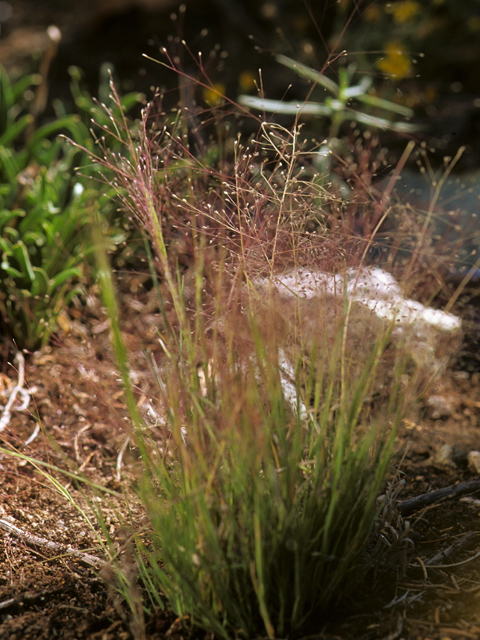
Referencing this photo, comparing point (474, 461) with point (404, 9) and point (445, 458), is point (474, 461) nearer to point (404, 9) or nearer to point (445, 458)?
point (445, 458)

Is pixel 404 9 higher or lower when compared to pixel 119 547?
higher

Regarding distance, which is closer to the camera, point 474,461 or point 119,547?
point 119,547

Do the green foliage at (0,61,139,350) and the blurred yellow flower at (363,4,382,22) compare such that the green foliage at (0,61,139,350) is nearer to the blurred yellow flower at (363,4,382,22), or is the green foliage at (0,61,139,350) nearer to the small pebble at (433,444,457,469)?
the small pebble at (433,444,457,469)

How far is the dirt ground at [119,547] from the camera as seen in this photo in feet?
3.57

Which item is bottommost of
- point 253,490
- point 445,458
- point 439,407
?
point 439,407

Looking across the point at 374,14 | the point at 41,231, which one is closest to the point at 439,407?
the point at 41,231

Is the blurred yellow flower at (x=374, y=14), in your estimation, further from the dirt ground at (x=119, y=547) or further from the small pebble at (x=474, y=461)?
the small pebble at (x=474, y=461)

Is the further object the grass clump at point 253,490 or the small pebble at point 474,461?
the small pebble at point 474,461

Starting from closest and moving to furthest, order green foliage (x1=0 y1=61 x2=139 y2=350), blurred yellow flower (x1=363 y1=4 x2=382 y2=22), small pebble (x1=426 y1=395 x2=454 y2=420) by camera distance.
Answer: small pebble (x1=426 y1=395 x2=454 y2=420)
green foliage (x1=0 y1=61 x2=139 y2=350)
blurred yellow flower (x1=363 y1=4 x2=382 y2=22)

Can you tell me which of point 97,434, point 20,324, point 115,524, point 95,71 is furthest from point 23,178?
point 95,71

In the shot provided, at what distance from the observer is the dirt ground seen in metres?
1.09

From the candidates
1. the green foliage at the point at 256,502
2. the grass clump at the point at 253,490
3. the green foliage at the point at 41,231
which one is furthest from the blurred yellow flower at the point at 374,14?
the green foliage at the point at 256,502

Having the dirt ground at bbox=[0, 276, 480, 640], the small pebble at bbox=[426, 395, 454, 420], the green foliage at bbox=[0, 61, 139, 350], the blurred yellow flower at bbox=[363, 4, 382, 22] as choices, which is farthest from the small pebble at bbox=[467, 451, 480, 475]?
the blurred yellow flower at bbox=[363, 4, 382, 22]

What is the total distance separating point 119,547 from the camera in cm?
127
